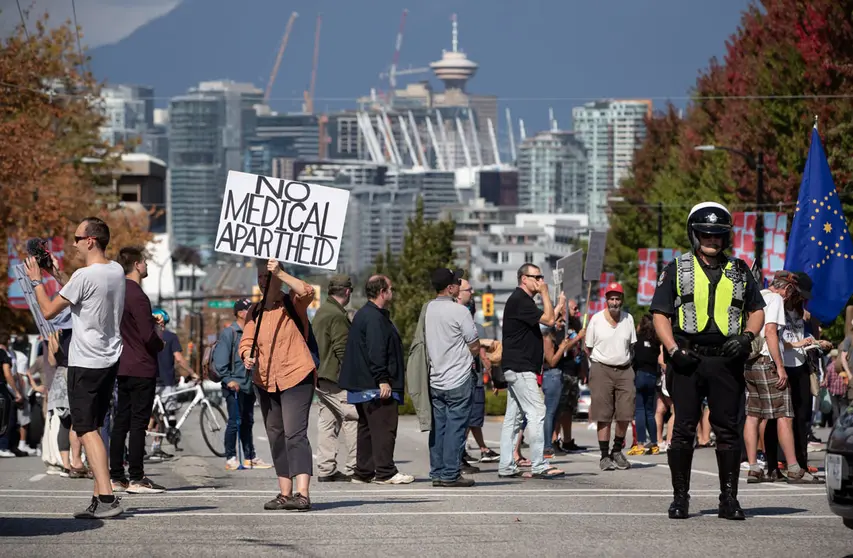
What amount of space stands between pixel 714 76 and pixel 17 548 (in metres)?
47.9

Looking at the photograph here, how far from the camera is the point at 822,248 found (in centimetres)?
1925

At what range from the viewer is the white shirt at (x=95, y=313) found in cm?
1048

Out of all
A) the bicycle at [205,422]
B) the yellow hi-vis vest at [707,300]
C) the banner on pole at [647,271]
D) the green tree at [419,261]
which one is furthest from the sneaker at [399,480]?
the green tree at [419,261]

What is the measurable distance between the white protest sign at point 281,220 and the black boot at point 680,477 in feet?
8.99

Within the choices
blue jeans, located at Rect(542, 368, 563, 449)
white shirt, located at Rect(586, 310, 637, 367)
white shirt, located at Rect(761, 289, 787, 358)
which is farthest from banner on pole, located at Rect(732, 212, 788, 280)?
white shirt, located at Rect(761, 289, 787, 358)

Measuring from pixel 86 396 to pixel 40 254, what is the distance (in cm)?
92

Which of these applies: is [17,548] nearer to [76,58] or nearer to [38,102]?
[38,102]

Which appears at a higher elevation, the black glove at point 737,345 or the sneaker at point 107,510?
the black glove at point 737,345

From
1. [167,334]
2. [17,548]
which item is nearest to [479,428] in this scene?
[167,334]

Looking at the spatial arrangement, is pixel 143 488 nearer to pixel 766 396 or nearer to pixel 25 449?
pixel 766 396

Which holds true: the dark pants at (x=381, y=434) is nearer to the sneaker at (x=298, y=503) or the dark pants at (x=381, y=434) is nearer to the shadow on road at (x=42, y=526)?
the sneaker at (x=298, y=503)

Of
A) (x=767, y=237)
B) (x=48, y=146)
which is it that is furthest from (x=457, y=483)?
(x=48, y=146)

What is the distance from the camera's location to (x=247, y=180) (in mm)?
11820

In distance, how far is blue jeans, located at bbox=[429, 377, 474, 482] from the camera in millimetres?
13680
